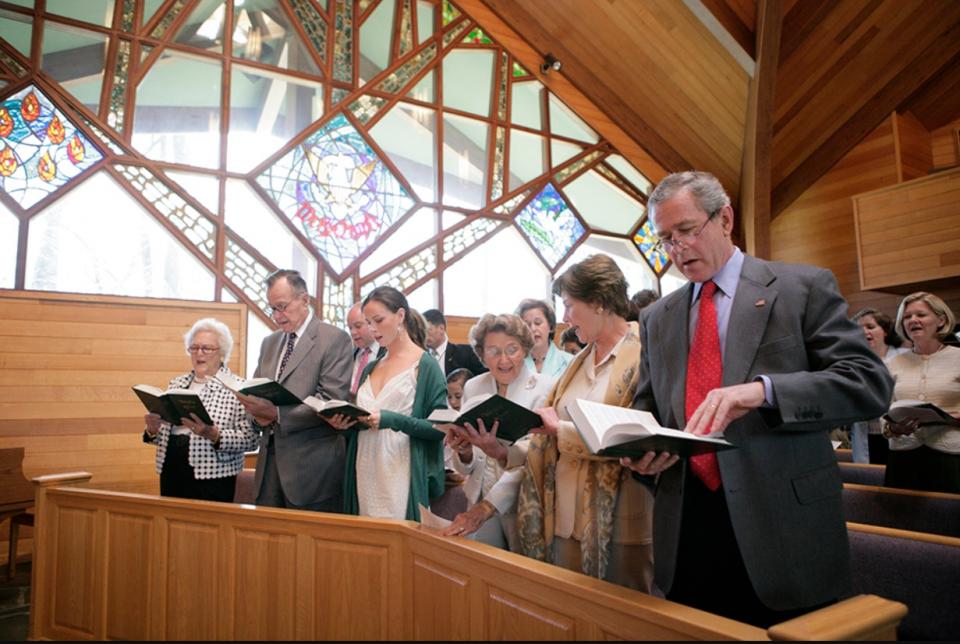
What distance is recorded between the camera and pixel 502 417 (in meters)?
1.73

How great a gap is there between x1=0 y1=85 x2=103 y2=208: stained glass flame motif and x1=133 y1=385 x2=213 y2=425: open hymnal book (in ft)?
10.1

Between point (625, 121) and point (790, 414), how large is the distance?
6.87 m

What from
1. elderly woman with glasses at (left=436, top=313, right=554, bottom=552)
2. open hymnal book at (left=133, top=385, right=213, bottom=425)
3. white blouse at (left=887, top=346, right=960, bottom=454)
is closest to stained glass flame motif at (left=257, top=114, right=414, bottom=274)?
open hymnal book at (left=133, top=385, right=213, bottom=425)

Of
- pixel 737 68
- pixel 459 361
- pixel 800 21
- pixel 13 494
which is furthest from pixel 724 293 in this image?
pixel 737 68

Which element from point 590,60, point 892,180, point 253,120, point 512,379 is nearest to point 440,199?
point 253,120

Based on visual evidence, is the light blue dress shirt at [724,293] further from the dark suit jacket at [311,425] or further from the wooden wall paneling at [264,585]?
the dark suit jacket at [311,425]

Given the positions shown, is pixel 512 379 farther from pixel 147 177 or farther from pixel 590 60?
pixel 590 60

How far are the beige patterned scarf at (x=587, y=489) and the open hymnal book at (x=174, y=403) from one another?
4.30ft

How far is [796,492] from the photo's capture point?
1.23m

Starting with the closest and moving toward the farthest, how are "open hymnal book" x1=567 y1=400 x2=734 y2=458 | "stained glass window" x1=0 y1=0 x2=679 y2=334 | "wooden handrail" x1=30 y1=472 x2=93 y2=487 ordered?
"open hymnal book" x1=567 y1=400 x2=734 y2=458, "wooden handrail" x1=30 y1=472 x2=93 y2=487, "stained glass window" x1=0 y1=0 x2=679 y2=334

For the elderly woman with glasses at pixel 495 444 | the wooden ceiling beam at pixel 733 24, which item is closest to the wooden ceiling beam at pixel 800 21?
the wooden ceiling beam at pixel 733 24

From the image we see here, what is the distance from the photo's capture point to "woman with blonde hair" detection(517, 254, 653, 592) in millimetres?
1667

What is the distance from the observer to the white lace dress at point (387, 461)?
96.0 inches

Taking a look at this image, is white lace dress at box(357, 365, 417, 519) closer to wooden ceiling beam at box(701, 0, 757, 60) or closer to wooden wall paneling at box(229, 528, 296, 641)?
wooden wall paneling at box(229, 528, 296, 641)
